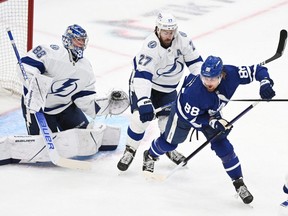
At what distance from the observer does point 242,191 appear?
3.84 m

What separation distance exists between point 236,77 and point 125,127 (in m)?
1.30

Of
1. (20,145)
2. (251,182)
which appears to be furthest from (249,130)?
(20,145)

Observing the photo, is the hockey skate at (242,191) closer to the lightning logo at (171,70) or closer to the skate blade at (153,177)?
the skate blade at (153,177)

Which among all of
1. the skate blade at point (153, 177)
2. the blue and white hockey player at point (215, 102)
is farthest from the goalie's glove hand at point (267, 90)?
the skate blade at point (153, 177)

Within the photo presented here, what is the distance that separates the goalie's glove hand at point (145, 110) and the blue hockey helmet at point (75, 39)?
1.68 feet

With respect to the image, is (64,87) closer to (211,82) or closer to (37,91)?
(37,91)

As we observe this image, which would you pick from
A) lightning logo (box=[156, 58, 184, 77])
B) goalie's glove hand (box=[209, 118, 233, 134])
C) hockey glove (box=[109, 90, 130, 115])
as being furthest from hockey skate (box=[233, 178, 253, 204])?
hockey glove (box=[109, 90, 130, 115])

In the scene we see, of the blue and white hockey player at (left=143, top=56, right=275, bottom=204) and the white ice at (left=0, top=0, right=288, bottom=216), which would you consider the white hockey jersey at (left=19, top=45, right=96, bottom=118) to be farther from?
the blue and white hockey player at (left=143, top=56, right=275, bottom=204)

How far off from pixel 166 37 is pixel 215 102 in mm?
514

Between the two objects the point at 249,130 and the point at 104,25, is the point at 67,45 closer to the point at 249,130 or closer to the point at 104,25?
the point at 249,130

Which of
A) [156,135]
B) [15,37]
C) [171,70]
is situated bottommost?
[156,135]

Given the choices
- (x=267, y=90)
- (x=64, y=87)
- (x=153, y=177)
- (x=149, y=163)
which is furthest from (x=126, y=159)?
(x=267, y=90)

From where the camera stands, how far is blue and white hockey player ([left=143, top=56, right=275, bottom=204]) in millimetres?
3672

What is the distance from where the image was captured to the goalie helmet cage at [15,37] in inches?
206
